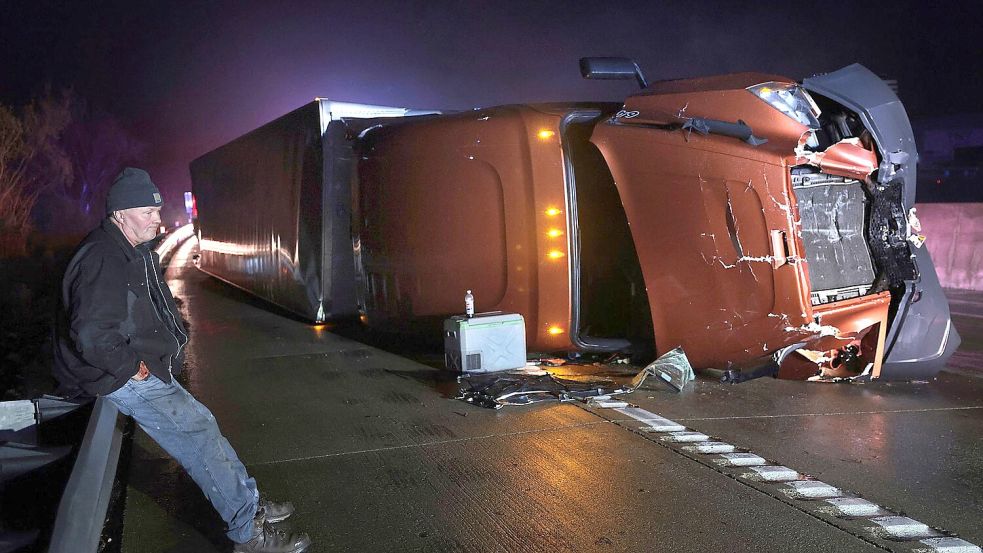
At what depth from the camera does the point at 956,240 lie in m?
11.9

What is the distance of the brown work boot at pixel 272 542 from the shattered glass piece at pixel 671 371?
3.29 m

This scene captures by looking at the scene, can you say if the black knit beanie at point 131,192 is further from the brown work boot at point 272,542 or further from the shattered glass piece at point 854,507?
the shattered glass piece at point 854,507

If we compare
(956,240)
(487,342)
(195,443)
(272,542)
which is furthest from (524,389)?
(956,240)

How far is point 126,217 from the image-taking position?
3105 millimetres

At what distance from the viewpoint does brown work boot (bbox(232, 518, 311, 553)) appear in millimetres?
3166

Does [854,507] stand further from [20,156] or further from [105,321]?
[20,156]

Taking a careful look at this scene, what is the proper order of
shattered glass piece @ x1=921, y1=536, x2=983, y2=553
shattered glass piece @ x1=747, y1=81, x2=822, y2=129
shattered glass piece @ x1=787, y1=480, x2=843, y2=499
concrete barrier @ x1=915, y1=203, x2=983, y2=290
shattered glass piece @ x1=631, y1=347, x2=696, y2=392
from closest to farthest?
shattered glass piece @ x1=921, y1=536, x2=983, y2=553
shattered glass piece @ x1=787, y1=480, x2=843, y2=499
shattered glass piece @ x1=747, y1=81, x2=822, y2=129
shattered glass piece @ x1=631, y1=347, x2=696, y2=392
concrete barrier @ x1=915, y1=203, x2=983, y2=290

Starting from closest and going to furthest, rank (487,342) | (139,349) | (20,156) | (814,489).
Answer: (139,349) → (814,489) → (487,342) → (20,156)

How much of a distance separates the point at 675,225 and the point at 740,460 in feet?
7.00

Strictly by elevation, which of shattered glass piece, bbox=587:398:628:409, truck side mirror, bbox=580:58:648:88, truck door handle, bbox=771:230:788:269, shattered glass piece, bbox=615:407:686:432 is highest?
truck side mirror, bbox=580:58:648:88

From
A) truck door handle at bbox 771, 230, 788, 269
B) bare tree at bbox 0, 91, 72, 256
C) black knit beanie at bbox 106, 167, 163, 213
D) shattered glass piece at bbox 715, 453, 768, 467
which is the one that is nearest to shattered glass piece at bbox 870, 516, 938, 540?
shattered glass piece at bbox 715, 453, 768, 467

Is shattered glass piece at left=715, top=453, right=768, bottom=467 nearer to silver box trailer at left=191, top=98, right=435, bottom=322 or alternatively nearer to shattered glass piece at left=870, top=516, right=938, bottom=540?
shattered glass piece at left=870, top=516, right=938, bottom=540

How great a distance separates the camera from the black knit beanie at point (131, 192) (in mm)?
3088

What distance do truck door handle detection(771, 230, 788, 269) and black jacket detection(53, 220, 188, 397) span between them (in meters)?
4.16
